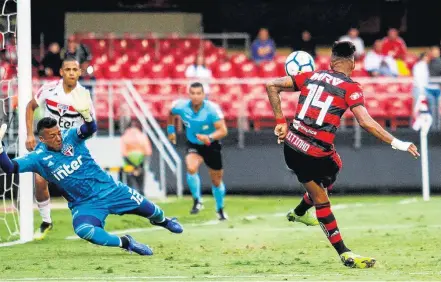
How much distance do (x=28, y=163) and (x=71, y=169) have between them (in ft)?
1.49

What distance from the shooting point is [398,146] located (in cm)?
1080

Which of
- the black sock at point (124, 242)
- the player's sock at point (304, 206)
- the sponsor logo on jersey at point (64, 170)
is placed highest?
the sponsor logo on jersey at point (64, 170)

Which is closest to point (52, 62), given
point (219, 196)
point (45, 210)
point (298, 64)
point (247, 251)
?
point (219, 196)

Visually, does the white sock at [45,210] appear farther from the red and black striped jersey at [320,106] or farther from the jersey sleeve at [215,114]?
the red and black striped jersey at [320,106]

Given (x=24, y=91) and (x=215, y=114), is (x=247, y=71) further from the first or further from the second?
(x=24, y=91)

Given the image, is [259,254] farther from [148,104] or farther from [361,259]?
[148,104]

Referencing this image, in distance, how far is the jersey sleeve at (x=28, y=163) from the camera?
12555 mm

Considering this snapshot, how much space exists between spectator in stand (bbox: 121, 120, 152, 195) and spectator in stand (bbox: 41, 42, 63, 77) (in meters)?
2.48

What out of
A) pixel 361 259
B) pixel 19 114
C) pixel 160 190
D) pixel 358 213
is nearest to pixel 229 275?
pixel 361 259

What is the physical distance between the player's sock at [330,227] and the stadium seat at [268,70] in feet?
47.2

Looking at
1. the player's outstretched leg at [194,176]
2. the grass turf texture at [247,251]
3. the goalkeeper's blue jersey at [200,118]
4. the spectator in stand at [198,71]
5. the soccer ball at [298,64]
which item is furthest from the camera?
the spectator in stand at [198,71]

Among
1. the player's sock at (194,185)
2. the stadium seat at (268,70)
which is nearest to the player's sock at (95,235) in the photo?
the player's sock at (194,185)

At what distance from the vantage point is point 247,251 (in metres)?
13.3

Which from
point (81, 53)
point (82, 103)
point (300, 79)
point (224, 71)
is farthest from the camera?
point (224, 71)
